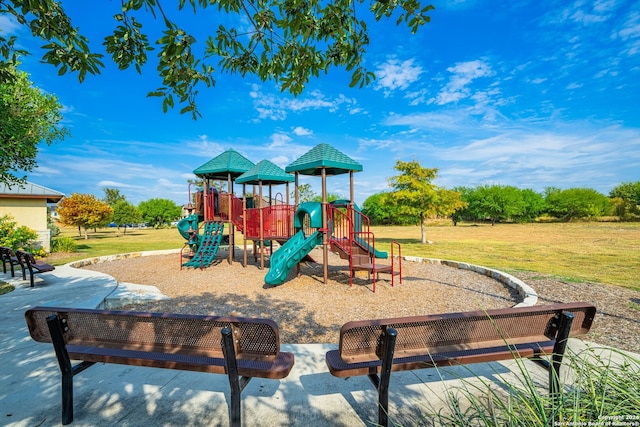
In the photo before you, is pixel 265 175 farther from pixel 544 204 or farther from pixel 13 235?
pixel 544 204

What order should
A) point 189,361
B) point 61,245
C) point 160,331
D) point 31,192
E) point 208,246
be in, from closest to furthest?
point 189,361, point 160,331, point 208,246, point 31,192, point 61,245

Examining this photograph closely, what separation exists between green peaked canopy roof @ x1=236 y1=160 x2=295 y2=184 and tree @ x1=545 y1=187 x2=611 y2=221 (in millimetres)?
61500

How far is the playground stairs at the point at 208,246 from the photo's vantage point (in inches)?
442

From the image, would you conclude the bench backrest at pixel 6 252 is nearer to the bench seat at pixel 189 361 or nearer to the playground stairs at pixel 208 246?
the playground stairs at pixel 208 246

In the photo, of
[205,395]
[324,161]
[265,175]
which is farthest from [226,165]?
[205,395]

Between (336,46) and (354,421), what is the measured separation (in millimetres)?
3696

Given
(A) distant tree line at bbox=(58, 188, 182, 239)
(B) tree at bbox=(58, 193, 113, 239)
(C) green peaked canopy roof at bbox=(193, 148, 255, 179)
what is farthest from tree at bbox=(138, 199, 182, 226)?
(C) green peaked canopy roof at bbox=(193, 148, 255, 179)

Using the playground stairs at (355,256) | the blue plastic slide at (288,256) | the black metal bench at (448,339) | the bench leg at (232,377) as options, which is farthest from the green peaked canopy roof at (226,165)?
the black metal bench at (448,339)

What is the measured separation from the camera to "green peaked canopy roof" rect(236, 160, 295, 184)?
11328mm

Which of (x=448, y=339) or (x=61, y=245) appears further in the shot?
(x=61, y=245)

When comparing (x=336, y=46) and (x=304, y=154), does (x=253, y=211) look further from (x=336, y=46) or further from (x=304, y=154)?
(x=336, y=46)

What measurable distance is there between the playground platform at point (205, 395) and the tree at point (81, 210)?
2887cm

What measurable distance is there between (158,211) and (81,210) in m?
40.3

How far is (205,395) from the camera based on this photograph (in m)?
2.78
